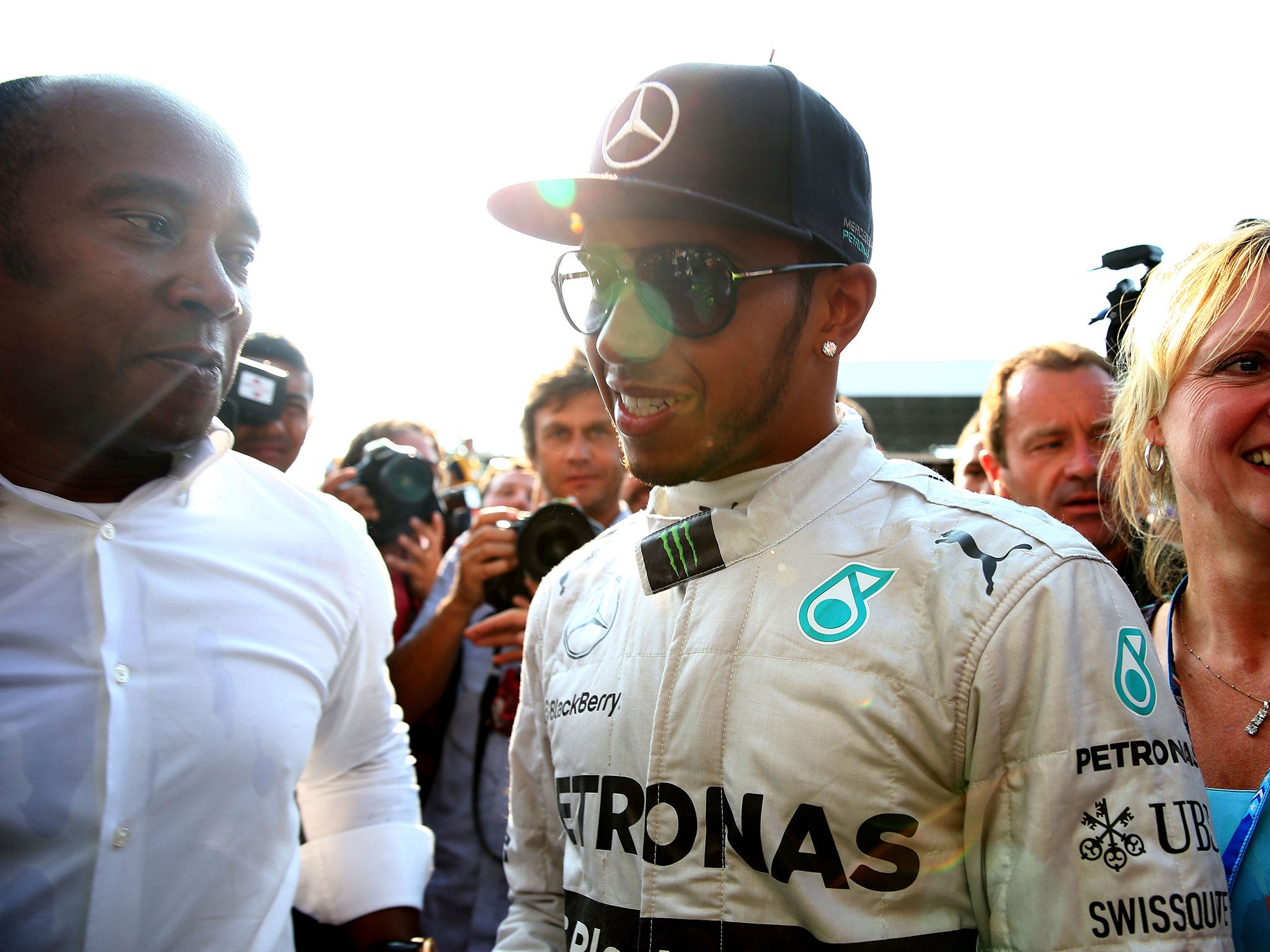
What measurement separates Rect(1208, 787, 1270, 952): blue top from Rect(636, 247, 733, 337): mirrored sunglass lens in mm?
1258

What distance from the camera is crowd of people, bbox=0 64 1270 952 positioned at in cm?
119

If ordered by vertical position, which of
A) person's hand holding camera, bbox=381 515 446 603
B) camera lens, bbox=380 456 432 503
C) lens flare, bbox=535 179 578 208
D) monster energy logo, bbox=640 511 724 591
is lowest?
person's hand holding camera, bbox=381 515 446 603

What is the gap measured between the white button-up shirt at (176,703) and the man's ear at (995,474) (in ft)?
7.41

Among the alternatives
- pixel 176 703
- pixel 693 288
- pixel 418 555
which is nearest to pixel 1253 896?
pixel 693 288

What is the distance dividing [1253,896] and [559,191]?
5.84ft

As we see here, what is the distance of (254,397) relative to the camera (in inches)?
113

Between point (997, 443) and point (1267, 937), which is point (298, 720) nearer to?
point (1267, 937)

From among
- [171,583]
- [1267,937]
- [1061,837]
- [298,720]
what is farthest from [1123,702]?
[171,583]

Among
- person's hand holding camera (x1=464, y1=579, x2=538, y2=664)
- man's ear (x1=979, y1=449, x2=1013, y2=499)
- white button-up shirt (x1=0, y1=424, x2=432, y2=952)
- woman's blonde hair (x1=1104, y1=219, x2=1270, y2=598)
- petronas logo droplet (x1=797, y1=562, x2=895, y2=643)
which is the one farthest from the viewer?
man's ear (x1=979, y1=449, x2=1013, y2=499)

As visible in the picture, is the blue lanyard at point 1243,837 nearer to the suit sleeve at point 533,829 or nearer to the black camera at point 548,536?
the suit sleeve at point 533,829

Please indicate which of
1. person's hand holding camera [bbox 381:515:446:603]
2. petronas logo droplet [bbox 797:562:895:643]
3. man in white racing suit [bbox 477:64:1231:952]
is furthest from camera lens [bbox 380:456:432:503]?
petronas logo droplet [bbox 797:562:895:643]

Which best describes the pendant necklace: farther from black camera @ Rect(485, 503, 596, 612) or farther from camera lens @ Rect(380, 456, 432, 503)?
camera lens @ Rect(380, 456, 432, 503)

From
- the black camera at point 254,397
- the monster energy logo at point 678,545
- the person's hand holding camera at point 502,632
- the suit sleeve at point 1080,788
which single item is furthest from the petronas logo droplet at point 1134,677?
the black camera at point 254,397

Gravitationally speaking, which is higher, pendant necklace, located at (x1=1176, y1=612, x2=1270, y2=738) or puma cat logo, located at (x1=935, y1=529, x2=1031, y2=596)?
puma cat logo, located at (x1=935, y1=529, x2=1031, y2=596)
